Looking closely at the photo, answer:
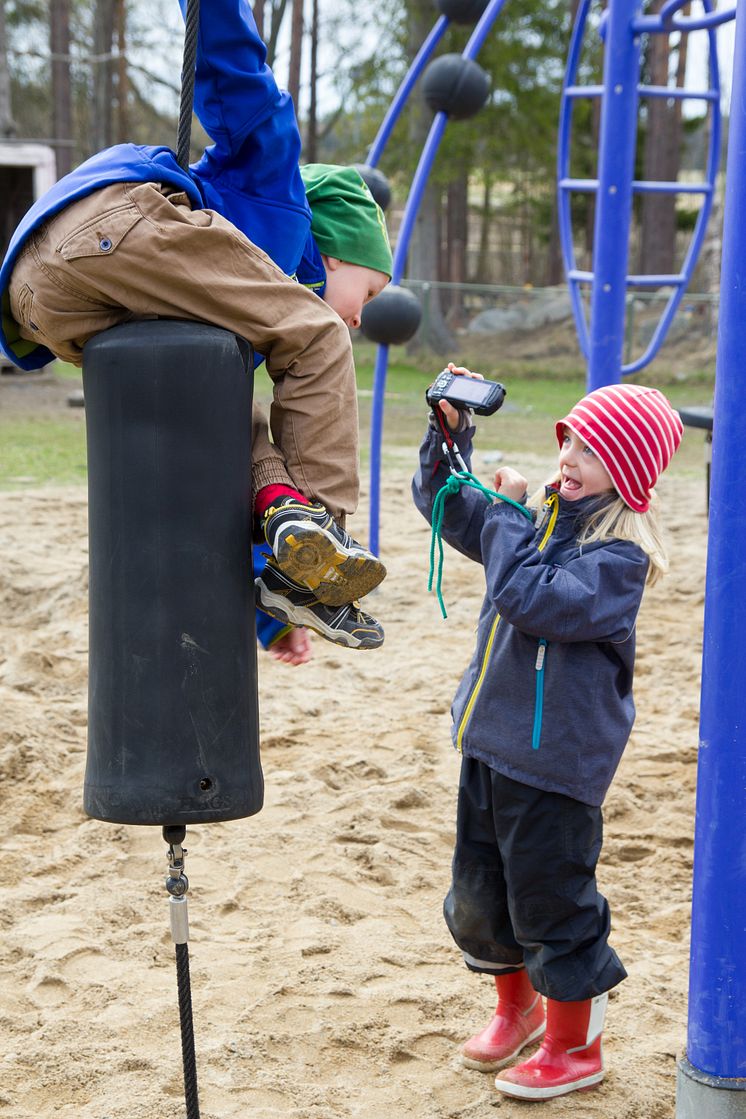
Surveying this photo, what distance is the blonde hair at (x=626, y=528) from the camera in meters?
2.21

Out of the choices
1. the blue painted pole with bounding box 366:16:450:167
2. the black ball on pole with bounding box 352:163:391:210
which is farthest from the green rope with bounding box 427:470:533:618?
the blue painted pole with bounding box 366:16:450:167

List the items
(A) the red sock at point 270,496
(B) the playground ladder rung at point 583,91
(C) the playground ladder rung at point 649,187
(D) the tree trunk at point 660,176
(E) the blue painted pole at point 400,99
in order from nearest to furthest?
(A) the red sock at point 270,496, (E) the blue painted pole at point 400,99, (C) the playground ladder rung at point 649,187, (B) the playground ladder rung at point 583,91, (D) the tree trunk at point 660,176

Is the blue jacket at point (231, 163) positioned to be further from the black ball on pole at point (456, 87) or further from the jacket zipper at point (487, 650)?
the black ball on pole at point (456, 87)

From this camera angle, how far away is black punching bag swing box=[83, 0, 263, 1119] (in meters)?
1.61

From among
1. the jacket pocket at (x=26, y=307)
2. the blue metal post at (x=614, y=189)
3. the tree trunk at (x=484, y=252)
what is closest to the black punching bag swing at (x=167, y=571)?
the jacket pocket at (x=26, y=307)

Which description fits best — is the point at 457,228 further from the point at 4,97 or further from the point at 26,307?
the point at 26,307

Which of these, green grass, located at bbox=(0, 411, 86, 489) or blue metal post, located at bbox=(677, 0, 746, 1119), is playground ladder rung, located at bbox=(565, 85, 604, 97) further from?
blue metal post, located at bbox=(677, 0, 746, 1119)

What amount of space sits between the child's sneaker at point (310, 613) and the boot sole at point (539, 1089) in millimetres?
1027

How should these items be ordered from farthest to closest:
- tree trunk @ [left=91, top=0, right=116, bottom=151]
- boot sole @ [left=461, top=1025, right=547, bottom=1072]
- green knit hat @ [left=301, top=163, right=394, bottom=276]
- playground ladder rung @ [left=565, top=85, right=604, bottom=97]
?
tree trunk @ [left=91, top=0, right=116, bottom=151], playground ladder rung @ [left=565, top=85, right=604, bottom=97], boot sole @ [left=461, top=1025, right=547, bottom=1072], green knit hat @ [left=301, top=163, right=394, bottom=276]

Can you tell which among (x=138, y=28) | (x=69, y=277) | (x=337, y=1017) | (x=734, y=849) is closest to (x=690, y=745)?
(x=337, y=1017)

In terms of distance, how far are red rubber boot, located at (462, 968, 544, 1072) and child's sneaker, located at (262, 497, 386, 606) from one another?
1071 mm

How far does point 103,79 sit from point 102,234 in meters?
21.2

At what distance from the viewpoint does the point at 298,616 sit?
1.82 metres

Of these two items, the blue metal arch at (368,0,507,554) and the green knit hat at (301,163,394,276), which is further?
the blue metal arch at (368,0,507,554)
